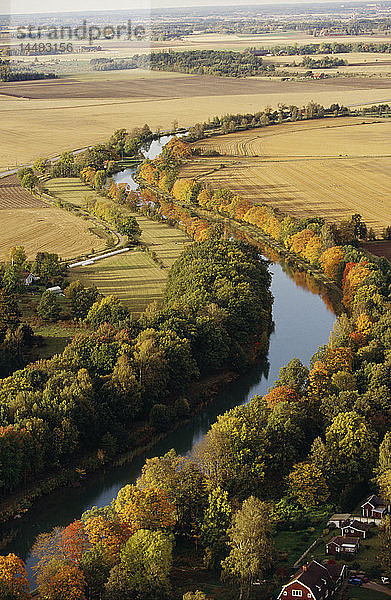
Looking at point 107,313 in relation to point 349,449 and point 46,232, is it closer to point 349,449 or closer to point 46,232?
point 349,449

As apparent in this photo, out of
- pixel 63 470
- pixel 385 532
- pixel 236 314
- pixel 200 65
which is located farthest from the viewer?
pixel 200 65

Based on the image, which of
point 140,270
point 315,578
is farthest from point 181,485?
point 140,270

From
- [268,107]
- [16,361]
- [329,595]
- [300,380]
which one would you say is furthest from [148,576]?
[268,107]

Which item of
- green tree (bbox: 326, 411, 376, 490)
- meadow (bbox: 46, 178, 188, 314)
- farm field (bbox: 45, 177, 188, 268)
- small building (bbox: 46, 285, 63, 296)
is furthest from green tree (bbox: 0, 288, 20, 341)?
green tree (bbox: 326, 411, 376, 490)

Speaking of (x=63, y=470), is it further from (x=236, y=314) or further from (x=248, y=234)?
(x=248, y=234)

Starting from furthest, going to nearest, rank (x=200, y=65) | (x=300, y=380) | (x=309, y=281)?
1. (x=200, y=65)
2. (x=309, y=281)
3. (x=300, y=380)

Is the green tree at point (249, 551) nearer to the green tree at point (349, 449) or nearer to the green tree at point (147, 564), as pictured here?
the green tree at point (147, 564)
